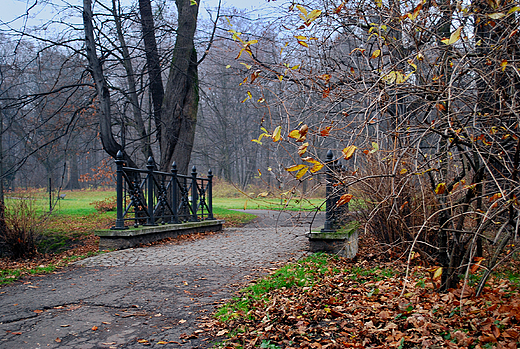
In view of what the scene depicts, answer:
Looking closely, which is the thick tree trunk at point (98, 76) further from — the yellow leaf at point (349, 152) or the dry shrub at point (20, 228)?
the yellow leaf at point (349, 152)

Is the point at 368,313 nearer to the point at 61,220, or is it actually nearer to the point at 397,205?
the point at 397,205

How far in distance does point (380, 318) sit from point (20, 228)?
24.1 ft

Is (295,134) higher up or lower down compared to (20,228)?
higher up

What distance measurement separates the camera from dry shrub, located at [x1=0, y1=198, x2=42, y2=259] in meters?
7.89

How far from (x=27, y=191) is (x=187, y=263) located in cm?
395

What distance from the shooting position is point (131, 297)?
4.78 meters

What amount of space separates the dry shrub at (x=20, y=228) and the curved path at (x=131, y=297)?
187cm

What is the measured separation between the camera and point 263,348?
10.7 ft

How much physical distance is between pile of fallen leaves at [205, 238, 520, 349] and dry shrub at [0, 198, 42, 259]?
587 centimetres

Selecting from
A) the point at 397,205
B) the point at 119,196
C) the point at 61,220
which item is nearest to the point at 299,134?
the point at 397,205

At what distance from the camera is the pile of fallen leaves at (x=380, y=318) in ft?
10.0

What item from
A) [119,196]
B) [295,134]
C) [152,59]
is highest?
[152,59]

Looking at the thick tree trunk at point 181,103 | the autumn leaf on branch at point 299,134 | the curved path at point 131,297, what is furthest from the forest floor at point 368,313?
the thick tree trunk at point 181,103

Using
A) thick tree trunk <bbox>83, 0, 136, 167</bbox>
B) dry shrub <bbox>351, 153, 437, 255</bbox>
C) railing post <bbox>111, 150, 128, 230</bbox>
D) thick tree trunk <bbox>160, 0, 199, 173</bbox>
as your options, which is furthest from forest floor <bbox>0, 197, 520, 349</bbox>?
thick tree trunk <bbox>160, 0, 199, 173</bbox>
